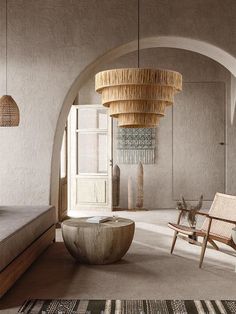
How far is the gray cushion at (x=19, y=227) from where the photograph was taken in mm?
3789

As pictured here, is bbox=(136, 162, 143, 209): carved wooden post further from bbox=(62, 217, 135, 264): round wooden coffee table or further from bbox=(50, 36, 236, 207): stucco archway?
bbox=(62, 217, 135, 264): round wooden coffee table

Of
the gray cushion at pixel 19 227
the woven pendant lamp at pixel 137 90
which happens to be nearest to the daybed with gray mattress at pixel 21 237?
the gray cushion at pixel 19 227

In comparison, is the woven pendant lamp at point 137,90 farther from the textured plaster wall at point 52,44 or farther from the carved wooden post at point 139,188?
the carved wooden post at point 139,188

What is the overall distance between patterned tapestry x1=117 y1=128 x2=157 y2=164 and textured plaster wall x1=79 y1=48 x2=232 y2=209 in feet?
A: 0.42

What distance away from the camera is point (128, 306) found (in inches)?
141

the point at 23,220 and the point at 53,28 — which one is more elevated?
the point at 53,28

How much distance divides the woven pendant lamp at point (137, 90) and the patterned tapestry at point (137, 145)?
5.80 metres

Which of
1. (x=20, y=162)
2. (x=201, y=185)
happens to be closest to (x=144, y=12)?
(x=20, y=162)

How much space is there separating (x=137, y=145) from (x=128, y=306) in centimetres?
643

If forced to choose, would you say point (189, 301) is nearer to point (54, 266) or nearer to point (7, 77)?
point (54, 266)

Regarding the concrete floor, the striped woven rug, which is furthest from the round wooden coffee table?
the striped woven rug

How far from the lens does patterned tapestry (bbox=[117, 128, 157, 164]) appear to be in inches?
387

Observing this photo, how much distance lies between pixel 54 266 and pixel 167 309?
1.72 metres

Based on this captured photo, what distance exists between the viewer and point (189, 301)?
147 inches
